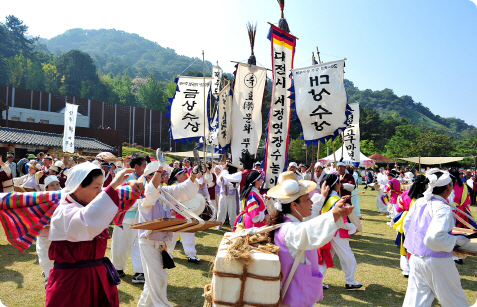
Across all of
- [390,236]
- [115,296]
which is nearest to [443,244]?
[115,296]

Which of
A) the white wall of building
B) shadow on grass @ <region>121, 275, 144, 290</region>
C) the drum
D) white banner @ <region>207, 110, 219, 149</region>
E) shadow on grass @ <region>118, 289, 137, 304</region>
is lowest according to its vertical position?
shadow on grass @ <region>121, 275, 144, 290</region>

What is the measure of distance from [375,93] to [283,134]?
161655mm

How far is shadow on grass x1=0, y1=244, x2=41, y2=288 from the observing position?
5.96 meters

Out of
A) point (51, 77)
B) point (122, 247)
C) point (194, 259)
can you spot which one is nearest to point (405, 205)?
point (194, 259)

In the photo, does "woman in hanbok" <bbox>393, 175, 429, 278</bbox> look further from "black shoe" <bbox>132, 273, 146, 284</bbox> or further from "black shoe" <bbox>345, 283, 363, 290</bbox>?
"black shoe" <bbox>132, 273, 146, 284</bbox>

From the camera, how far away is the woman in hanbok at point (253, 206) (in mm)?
5160

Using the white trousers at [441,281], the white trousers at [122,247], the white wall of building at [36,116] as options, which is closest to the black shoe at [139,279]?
the white trousers at [122,247]

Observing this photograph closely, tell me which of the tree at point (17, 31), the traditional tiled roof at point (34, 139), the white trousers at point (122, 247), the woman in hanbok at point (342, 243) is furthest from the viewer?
the tree at point (17, 31)

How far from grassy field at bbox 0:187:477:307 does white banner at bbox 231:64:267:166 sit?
283 cm

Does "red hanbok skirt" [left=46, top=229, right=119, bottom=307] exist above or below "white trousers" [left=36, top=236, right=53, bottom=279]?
above

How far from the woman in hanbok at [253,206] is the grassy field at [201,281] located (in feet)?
3.42

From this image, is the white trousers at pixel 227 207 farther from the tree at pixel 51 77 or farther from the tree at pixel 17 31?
the tree at pixel 17 31

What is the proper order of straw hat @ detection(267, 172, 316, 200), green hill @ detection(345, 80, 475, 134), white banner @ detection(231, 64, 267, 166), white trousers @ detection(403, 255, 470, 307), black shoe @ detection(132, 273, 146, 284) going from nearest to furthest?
straw hat @ detection(267, 172, 316, 200), white trousers @ detection(403, 255, 470, 307), black shoe @ detection(132, 273, 146, 284), white banner @ detection(231, 64, 267, 166), green hill @ detection(345, 80, 475, 134)

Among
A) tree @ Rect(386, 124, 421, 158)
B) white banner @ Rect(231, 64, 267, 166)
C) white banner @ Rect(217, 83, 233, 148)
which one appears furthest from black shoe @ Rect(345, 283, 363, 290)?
tree @ Rect(386, 124, 421, 158)
